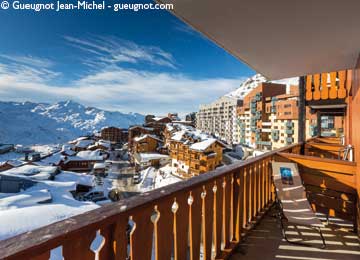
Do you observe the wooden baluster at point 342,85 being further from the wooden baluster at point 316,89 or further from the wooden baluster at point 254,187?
the wooden baluster at point 254,187

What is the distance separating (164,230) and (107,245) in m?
0.40

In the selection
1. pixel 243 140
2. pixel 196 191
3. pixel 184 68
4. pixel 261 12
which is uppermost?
pixel 184 68

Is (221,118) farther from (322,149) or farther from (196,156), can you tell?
(322,149)

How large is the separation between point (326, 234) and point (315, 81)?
5.29m

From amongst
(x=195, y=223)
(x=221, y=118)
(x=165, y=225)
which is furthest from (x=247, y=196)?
(x=221, y=118)

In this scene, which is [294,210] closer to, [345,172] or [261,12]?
[345,172]

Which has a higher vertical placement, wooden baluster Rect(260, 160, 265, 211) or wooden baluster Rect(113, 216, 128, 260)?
wooden baluster Rect(113, 216, 128, 260)

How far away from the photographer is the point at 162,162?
25188mm

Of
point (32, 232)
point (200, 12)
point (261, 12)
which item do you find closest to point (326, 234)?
point (261, 12)

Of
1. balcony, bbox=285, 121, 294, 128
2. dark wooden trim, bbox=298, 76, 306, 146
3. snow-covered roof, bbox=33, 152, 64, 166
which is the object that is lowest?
snow-covered roof, bbox=33, 152, 64, 166

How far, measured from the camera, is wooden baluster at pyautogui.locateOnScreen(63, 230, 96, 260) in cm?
74

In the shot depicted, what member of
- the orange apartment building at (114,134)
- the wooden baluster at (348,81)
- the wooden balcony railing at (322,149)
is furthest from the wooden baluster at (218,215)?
the orange apartment building at (114,134)

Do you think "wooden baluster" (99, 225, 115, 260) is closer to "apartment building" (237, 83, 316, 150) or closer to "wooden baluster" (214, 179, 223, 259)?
"wooden baluster" (214, 179, 223, 259)

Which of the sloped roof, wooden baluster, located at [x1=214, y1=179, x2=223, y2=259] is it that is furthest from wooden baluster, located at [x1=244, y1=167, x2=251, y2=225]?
the sloped roof
